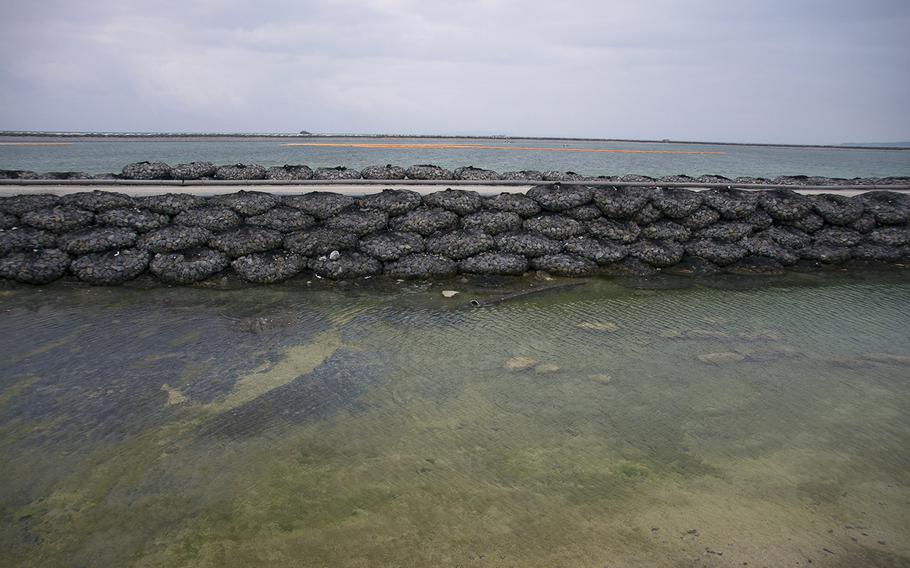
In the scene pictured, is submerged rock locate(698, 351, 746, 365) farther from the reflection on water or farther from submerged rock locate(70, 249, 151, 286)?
submerged rock locate(70, 249, 151, 286)

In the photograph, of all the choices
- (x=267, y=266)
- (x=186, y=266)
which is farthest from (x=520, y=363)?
(x=186, y=266)

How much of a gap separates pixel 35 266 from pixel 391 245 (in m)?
4.38

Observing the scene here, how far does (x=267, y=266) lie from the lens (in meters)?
6.64

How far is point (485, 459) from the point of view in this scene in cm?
315

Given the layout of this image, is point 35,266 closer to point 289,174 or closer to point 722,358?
point 289,174

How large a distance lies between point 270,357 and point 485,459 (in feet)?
7.74

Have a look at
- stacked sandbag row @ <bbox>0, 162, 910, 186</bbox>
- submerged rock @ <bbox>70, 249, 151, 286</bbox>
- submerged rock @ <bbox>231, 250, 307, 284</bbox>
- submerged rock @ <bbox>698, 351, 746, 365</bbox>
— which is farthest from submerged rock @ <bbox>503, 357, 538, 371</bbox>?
stacked sandbag row @ <bbox>0, 162, 910, 186</bbox>

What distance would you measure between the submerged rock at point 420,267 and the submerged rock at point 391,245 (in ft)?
0.32

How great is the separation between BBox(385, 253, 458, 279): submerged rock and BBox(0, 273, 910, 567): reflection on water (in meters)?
1.13

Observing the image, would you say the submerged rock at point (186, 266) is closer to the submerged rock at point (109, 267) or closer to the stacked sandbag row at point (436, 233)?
the stacked sandbag row at point (436, 233)

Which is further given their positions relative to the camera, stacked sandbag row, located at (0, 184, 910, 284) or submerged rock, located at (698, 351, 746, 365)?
stacked sandbag row, located at (0, 184, 910, 284)

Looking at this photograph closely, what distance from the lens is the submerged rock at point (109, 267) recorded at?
6.27 m

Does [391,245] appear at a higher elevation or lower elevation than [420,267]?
higher

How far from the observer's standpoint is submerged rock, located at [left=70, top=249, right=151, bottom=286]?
247 inches
